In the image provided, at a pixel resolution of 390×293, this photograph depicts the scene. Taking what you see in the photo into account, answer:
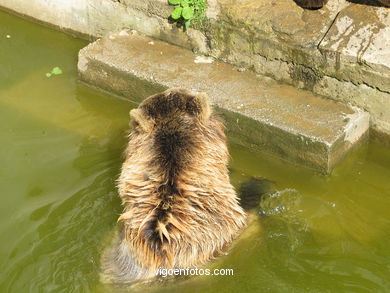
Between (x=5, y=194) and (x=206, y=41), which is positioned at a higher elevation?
(x=206, y=41)

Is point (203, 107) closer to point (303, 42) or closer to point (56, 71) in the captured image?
point (303, 42)

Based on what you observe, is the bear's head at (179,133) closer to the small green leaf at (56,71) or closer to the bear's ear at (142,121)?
the bear's ear at (142,121)

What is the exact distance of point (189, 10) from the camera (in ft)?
22.0

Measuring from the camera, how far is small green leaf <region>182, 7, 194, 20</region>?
6.69 m

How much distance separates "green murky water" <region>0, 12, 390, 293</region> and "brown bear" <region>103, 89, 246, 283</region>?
0.76 ft

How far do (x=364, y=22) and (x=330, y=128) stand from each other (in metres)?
1.11

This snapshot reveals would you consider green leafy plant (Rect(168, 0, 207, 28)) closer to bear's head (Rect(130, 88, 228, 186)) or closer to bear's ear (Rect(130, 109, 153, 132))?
bear's head (Rect(130, 88, 228, 186))

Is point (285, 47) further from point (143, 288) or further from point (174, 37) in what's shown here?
point (143, 288)

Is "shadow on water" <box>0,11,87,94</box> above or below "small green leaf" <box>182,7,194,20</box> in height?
below

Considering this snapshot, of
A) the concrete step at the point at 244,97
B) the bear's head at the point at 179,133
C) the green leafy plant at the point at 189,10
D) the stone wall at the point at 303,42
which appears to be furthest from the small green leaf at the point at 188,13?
the bear's head at the point at 179,133

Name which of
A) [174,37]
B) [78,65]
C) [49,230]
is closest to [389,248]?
[49,230]

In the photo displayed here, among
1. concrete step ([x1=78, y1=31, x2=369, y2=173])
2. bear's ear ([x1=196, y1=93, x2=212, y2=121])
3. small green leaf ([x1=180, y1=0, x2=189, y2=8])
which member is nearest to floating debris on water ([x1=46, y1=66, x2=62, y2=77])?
concrete step ([x1=78, y1=31, x2=369, y2=173])

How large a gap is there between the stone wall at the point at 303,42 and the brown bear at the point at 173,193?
179 centimetres

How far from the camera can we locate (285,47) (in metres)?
6.30
